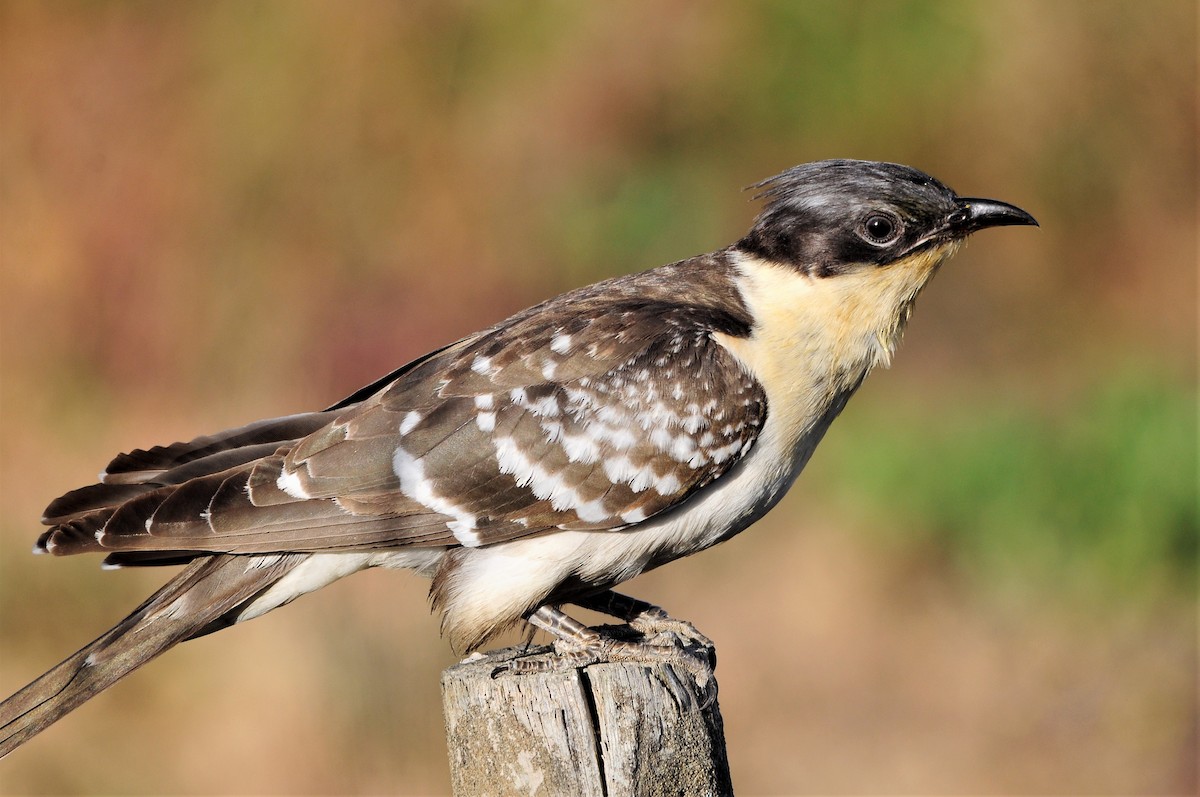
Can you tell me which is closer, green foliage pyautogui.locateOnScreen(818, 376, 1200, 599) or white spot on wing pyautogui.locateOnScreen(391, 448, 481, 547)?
white spot on wing pyautogui.locateOnScreen(391, 448, 481, 547)

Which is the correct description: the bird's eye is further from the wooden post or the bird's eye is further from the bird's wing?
the wooden post

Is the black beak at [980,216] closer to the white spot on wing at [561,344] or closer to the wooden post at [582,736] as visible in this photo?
the white spot on wing at [561,344]

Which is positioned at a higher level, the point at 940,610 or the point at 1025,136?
the point at 1025,136

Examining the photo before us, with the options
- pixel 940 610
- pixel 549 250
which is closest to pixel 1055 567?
pixel 940 610

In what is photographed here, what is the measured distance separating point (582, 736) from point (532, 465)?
1050 mm

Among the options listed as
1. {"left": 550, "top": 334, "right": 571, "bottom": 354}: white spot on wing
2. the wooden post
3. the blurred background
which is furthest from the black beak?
the blurred background

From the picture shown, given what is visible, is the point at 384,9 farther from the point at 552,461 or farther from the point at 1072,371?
the point at 552,461

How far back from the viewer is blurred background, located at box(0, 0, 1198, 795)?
805 centimetres

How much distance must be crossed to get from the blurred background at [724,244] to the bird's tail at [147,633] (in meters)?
3.19

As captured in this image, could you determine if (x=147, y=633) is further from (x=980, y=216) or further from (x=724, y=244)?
(x=724, y=244)

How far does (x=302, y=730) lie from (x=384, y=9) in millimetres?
6350

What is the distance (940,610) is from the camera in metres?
8.77

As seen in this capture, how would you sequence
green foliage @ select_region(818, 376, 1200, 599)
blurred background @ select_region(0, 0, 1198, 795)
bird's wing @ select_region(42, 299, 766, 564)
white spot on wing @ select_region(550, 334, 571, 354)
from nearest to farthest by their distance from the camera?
bird's wing @ select_region(42, 299, 766, 564), white spot on wing @ select_region(550, 334, 571, 354), blurred background @ select_region(0, 0, 1198, 795), green foliage @ select_region(818, 376, 1200, 599)

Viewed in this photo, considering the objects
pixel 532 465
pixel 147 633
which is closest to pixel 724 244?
pixel 532 465
